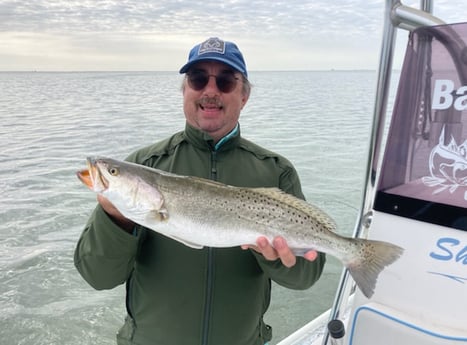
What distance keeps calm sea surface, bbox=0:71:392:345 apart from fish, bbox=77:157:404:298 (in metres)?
0.71

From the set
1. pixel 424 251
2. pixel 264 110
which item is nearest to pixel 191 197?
pixel 424 251

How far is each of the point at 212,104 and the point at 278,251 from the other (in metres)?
0.82

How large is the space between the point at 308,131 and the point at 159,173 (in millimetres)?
14117

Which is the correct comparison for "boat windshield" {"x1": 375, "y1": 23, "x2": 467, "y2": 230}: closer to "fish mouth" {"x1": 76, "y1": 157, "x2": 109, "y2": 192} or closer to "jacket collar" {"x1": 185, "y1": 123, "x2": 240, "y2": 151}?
"jacket collar" {"x1": 185, "y1": 123, "x2": 240, "y2": 151}

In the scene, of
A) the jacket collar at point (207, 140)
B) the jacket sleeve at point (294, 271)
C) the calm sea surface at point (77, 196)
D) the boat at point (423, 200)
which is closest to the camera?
the boat at point (423, 200)

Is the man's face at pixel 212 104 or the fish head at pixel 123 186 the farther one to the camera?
the man's face at pixel 212 104

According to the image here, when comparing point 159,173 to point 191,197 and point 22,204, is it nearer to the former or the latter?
point 191,197

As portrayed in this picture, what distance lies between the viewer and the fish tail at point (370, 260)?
175cm

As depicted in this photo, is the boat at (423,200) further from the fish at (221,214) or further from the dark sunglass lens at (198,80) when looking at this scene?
the dark sunglass lens at (198,80)

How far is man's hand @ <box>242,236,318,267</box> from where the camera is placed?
182 cm

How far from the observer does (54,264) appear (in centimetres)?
600

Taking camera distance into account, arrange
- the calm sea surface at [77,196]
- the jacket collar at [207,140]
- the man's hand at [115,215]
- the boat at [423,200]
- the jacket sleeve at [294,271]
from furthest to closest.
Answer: the calm sea surface at [77,196] → the jacket collar at [207,140] → the jacket sleeve at [294,271] → the man's hand at [115,215] → the boat at [423,200]

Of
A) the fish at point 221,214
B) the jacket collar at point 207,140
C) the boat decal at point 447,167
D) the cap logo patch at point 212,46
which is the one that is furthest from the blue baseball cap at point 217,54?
the boat decal at point 447,167

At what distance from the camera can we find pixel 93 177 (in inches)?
68.7
